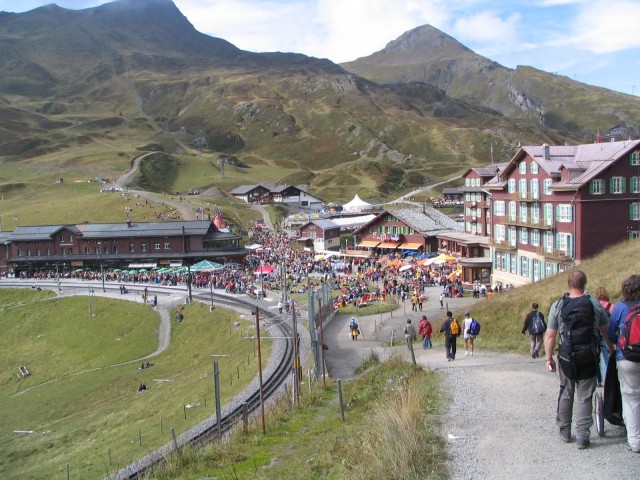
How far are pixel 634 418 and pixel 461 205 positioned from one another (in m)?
127

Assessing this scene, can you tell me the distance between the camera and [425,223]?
83.1m

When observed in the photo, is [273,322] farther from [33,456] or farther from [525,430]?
[525,430]

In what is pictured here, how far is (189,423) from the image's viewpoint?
86.8ft

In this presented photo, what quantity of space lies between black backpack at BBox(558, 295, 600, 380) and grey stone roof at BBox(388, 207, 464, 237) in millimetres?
71643

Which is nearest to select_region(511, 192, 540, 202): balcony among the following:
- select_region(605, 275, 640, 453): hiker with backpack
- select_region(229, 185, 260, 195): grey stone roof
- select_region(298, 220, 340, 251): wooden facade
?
select_region(298, 220, 340, 251): wooden facade

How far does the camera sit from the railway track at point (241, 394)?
2042 cm

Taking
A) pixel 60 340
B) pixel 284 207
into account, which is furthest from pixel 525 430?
pixel 284 207

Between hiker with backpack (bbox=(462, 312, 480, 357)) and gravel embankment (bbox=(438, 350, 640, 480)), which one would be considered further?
hiker with backpack (bbox=(462, 312, 480, 357))

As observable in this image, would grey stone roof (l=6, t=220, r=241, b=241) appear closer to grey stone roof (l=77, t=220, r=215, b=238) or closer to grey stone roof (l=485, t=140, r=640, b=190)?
grey stone roof (l=77, t=220, r=215, b=238)

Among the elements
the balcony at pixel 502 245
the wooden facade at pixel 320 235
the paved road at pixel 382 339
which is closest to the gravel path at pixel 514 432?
the paved road at pixel 382 339

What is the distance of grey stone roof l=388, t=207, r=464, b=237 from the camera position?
8106 cm

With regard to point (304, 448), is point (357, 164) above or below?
above

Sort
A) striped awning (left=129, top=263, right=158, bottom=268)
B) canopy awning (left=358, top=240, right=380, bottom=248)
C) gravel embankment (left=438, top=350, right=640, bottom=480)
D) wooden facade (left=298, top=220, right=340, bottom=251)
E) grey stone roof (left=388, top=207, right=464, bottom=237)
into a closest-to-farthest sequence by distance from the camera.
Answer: gravel embankment (left=438, top=350, right=640, bottom=480) < grey stone roof (left=388, top=207, right=464, bottom=237) < striped awning (left=129, top=263, right=158, bottom=268) < canopy awning (left=358, top=240, right=380, bottom=248) < wooden facade (left=298, top=220, right=340, bottom=251)

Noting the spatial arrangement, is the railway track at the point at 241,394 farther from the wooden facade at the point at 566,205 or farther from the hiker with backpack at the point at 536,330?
the wooden facade at the point at 566,205
